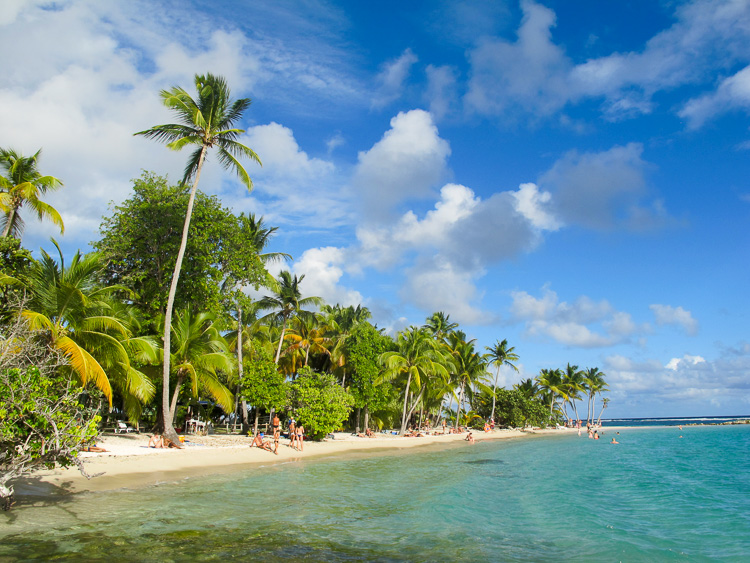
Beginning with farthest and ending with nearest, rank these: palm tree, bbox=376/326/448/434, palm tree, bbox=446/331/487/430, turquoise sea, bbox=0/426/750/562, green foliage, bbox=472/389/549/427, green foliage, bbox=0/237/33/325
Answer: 1. green foliage, bbox=472/389/549/427
2. palm tree, bbox=446/331/487/430
3. palm tree, bbox=376/326/448/434
4. green foliage, bbox=0/237/33/325
5. turquoise sea, bbox=0/426/750/562

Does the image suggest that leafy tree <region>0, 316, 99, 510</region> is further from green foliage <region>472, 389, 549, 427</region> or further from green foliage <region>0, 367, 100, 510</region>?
green foliage <region>472, 389, 549, 427</region>

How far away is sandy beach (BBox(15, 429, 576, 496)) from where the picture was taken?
36.8ft

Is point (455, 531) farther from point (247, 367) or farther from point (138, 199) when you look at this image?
point (138, 199)

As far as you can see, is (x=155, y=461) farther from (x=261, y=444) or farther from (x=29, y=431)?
(x=29, y=431)

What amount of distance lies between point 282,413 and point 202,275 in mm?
9549

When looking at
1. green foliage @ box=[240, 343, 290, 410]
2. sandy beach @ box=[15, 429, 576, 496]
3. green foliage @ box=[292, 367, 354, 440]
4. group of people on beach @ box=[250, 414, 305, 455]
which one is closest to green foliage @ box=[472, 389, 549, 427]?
sandy beach @ box=[15, 429, 576, 496]

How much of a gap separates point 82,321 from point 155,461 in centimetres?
526

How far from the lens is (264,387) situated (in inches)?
949

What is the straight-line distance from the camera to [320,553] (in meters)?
7.58

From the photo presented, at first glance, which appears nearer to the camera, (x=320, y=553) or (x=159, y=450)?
(x=320, y=553)

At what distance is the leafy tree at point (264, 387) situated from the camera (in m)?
24.1

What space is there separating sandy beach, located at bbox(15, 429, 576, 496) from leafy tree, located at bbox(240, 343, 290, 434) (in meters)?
2.04

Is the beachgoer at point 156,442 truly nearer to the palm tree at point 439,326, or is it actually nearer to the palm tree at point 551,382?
the palm tree at point 439,326

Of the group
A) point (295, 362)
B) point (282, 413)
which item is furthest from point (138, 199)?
point (295, 362)
